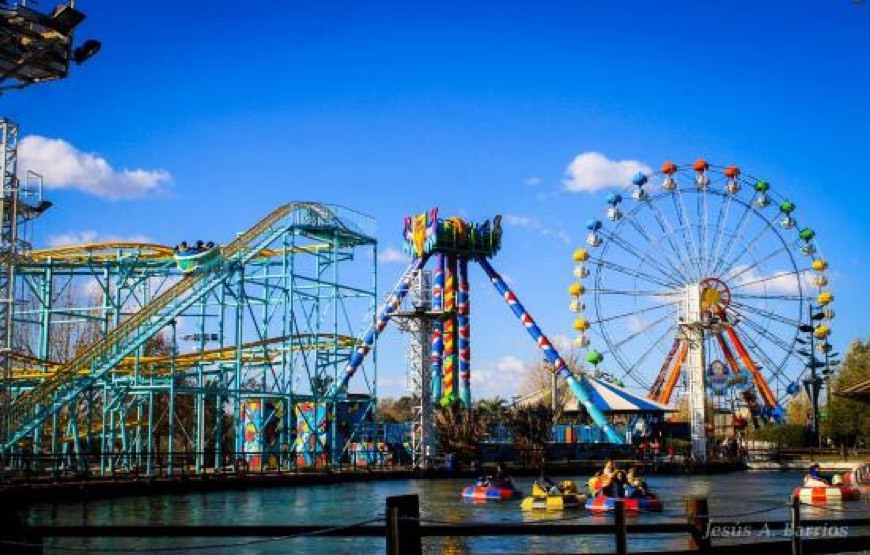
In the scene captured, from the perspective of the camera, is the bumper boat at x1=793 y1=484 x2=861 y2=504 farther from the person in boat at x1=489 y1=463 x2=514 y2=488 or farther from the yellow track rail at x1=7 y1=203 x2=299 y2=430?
the yellow track rail at x1=7 y1=203 x2=299 y2=430

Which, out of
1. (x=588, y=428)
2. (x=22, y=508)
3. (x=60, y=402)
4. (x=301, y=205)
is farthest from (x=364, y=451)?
(x=22, y=508)

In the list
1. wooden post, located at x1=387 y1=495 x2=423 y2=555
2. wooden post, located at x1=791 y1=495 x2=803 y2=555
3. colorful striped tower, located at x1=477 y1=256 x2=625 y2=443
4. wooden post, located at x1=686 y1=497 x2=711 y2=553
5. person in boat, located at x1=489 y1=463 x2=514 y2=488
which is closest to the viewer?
wooden post, located at x1=387 y1=495 x2=423 y2=555

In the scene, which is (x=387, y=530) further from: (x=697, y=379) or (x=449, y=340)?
(x=449, y=340)

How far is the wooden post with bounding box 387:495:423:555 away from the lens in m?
9.33

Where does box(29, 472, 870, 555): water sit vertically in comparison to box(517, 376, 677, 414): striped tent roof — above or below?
below

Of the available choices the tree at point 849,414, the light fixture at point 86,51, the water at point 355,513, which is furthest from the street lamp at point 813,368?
the light fixture at point 86,51

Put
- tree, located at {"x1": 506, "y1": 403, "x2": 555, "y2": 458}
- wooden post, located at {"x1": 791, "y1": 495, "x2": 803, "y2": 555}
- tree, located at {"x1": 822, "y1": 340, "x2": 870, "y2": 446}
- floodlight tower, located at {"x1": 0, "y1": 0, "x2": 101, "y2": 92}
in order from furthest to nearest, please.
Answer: tree, located at {"x1": 822, "y1": 340, "x2": 870, "y2": 446} → tree, located at {"x1": 506, "y1": 403, "x2": 555, "y2": 458} → floodlight tower, located at {"x1": 0, "y1": 0, "x2": 101, "y2": 92} → wooden post, located at {"x1": 791, "y1": 495, "x2": 803, "y2": 555}

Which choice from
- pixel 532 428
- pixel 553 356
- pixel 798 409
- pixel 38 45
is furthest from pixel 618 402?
pixel 38 45

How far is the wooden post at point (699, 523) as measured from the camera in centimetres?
1129

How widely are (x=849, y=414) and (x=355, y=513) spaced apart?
46195 millimetres

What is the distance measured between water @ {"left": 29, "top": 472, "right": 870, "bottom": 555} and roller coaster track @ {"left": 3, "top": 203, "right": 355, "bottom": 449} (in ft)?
22.2

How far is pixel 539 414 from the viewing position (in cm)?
6131

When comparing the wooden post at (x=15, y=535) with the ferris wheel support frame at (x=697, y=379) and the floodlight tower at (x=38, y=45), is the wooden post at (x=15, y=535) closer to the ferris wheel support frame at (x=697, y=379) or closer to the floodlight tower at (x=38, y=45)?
the floodlight tower at (x=38, y=45)

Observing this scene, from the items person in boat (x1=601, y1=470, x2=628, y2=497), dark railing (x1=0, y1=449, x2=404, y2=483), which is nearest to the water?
person in boat (x1=601, y1=470, x2=628, y2=497)
